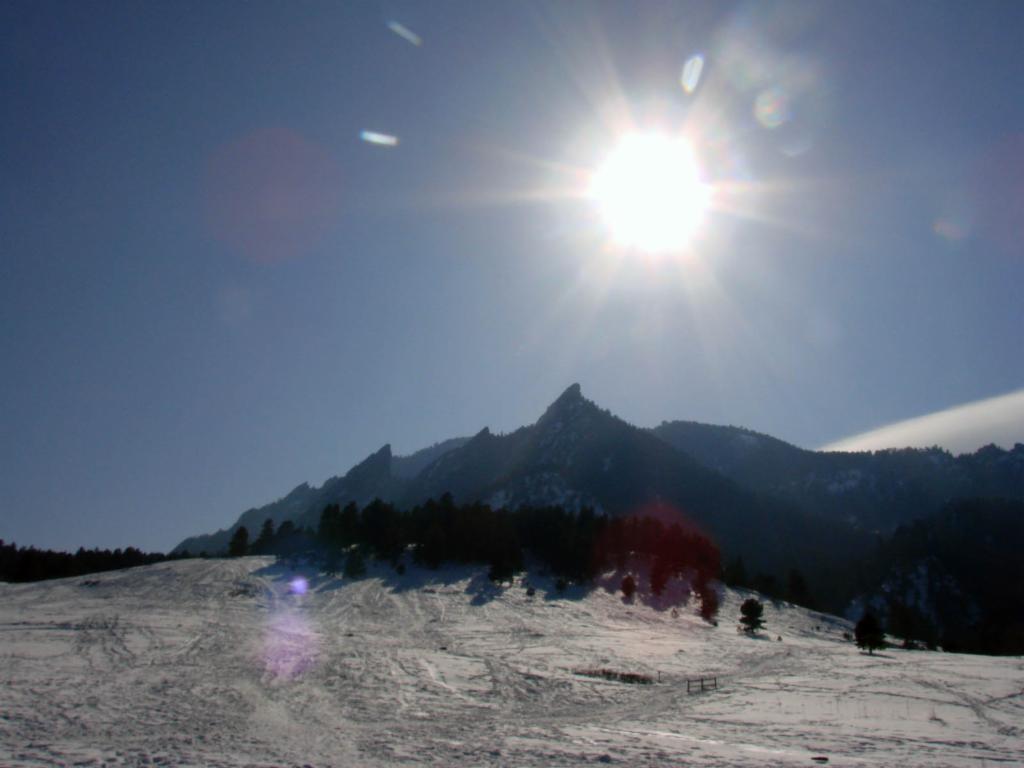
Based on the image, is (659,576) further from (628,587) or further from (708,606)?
(708,606)

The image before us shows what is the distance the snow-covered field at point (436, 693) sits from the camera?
18.7 m

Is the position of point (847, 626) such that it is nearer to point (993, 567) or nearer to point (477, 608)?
point (477, 608)

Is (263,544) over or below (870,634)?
over

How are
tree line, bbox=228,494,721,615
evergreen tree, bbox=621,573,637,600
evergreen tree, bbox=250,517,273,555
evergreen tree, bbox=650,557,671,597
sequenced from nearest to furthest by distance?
evergreen tree, bbox=621,573,637,600, evergreen tree, bbox=650,557,671,597, tree line, bbox=228,494,721,615, evergreen tree, bbox=250,517,273,555

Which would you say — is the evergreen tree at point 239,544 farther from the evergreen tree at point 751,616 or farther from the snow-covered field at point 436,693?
the evergreen tree at point 751,616

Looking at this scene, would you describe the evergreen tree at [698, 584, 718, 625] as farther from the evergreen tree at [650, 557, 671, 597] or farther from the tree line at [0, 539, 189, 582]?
the tree line at [0, 539, 189, 582]

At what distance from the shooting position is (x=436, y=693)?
29484 mm

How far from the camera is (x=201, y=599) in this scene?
210ft

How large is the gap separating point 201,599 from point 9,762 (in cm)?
5400

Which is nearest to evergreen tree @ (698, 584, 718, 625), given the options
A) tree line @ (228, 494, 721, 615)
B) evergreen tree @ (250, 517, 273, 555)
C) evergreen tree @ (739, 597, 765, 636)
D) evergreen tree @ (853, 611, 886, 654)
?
tree line @ (228, 494, 721, 615)

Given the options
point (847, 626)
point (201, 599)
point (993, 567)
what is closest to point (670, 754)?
point (201, 599)

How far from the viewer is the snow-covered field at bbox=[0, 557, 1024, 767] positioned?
18.7 meters

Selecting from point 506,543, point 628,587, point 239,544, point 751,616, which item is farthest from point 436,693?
point 239,544

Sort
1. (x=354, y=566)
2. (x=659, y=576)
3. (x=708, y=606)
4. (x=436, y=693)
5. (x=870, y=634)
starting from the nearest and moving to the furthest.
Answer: (x=436, y=693) → (x=870, y=634) → (x=708, y=606) → (x=354, y=566) → (x=659, y=576)
